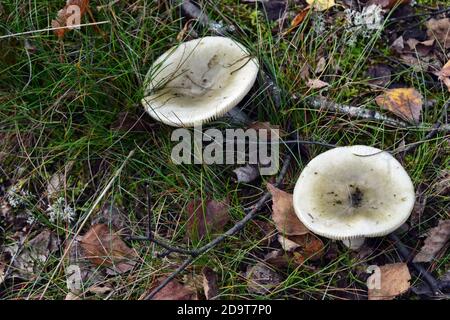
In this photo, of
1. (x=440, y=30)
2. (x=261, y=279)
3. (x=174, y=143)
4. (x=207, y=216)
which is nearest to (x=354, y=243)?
(x=261, y=279)

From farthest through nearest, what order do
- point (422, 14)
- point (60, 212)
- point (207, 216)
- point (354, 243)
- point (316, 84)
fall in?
point (422, 14) < point (316, 84) < point (60, 212) < point (207, 216) < point (354, 243)

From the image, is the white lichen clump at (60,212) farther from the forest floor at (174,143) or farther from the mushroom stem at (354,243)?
the mushroom stem at (354,243)

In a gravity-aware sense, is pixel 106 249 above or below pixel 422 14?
below

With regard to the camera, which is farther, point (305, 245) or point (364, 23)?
point (364, 23)

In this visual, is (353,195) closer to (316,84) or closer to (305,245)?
(305,245)

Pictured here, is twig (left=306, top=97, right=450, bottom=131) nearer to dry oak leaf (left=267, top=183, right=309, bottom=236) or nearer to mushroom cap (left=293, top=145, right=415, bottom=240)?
mushroom cap (left=293, top=145, right=415, bottom=240)

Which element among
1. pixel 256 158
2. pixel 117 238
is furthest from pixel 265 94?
pixel 117 238
